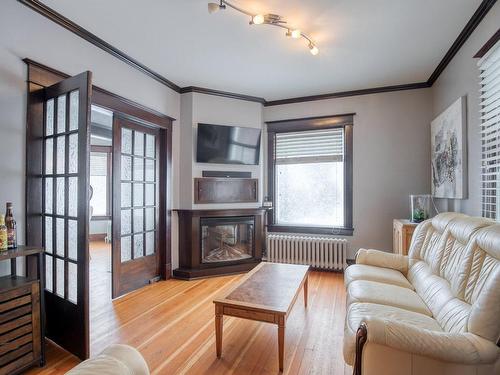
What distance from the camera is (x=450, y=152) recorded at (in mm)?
2951

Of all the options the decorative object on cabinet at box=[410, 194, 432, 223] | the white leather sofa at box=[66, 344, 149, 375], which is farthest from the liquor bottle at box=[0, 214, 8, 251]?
the decorative object on cabinet at box=[410, 194, 432, 223]

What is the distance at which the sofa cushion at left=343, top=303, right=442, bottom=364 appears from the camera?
60.0 inches

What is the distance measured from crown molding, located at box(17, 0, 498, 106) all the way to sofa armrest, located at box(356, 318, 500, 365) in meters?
2.44

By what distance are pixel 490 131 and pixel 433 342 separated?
1850 mm

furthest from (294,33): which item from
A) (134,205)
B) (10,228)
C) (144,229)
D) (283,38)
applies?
(144,229)

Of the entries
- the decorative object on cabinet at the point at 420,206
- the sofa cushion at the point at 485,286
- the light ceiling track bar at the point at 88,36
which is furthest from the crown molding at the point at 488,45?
the light ceiling track bar at the point at 88,36

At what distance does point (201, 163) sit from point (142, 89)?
4.04ft

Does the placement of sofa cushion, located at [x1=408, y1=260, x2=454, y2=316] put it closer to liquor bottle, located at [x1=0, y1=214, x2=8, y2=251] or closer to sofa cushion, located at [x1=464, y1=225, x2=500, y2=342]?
sofa cushion, located at [x1=464, y1=225, x2=500, y2=342]

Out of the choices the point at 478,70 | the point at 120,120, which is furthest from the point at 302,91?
the point at 120,120

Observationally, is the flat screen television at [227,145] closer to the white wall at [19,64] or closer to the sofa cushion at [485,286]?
the white wall at [19,64]

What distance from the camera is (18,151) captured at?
2113mm

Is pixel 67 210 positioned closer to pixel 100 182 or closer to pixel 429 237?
pixel 429 237

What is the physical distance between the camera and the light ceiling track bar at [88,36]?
2197 mm

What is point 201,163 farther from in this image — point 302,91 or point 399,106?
point 399,106
